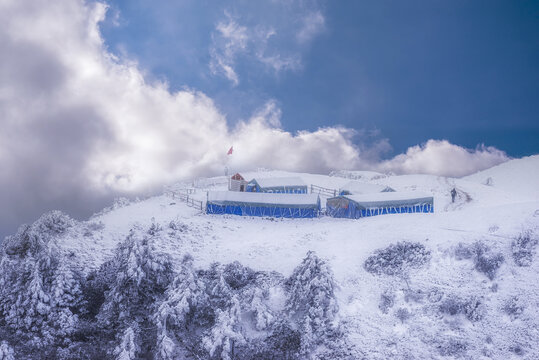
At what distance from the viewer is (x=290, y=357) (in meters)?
22.3

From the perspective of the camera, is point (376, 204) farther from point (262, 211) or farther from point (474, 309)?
point (474, 309)

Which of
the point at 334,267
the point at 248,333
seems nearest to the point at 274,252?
the point at 334,267

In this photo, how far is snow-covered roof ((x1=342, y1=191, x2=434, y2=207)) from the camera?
4659 centimetres

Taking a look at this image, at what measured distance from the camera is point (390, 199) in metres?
47.8

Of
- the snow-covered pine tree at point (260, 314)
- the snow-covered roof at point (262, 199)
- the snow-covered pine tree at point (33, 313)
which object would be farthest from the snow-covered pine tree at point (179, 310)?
the snow-covered roof at point (262, 199)

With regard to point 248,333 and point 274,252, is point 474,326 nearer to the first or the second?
point 248,333

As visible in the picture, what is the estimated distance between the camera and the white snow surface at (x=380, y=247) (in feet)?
71.9

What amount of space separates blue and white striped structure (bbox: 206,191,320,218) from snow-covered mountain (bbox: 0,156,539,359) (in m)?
6.22

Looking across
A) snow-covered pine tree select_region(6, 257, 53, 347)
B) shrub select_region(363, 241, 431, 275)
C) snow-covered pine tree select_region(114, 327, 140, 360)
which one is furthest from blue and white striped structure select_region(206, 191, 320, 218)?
snow-covered pine tree select_region(114, 327, 140, 360)

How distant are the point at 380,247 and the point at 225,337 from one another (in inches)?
Answer: 712

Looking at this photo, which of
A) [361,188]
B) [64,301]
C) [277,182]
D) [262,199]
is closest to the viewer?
[64,301]

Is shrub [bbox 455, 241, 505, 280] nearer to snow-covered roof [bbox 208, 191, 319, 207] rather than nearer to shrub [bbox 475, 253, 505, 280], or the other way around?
shrub [bbox 475, 253, 505, 280]

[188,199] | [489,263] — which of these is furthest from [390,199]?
[188,199]

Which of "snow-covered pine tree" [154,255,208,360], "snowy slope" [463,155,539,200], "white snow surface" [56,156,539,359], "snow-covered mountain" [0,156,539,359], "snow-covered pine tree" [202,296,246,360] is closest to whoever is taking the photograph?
"snow-covered pine tree" [202,296,246,360]
